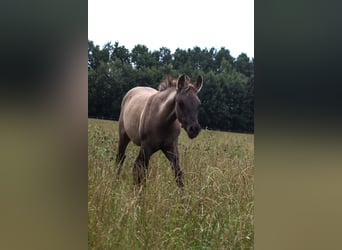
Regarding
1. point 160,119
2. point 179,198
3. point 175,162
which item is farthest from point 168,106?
point 179,198

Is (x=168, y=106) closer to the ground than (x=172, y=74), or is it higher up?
closer to the ground

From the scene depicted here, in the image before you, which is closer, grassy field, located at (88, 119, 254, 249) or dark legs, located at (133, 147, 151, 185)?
grassy field, located at (88, 119, 254, 249)

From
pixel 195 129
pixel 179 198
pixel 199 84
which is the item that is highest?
pixel 199 84

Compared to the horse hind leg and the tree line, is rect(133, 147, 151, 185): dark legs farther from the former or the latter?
the tree line

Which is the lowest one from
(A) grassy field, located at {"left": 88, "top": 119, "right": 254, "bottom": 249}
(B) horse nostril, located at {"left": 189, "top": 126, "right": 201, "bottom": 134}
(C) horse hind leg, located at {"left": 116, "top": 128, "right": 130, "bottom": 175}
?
(A) grassy field, located at {"left": 88, "top": 119, "right": 254, "bottom": 249}

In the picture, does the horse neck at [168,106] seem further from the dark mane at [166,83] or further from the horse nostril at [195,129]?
Answer: the horse nostril at [195,129]

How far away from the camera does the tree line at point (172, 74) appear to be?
8.96 ft

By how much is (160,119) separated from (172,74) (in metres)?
0.31

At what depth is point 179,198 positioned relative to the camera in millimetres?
2787

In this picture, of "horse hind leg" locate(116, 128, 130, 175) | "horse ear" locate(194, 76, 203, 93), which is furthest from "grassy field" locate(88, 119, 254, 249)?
"horse ear" locate(194, 76, 203, 93)

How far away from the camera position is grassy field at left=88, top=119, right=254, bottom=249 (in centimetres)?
270

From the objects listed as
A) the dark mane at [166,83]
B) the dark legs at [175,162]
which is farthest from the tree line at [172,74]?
the dark legs at [175,162]

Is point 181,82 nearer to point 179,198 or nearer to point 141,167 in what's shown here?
point 141,167
